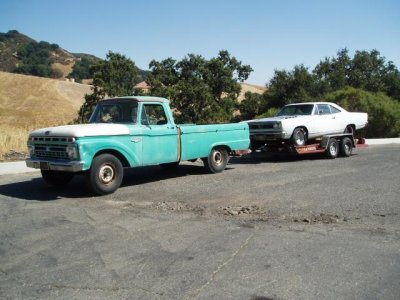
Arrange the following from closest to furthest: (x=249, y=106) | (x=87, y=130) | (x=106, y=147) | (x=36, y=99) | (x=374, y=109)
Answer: (x=87, y=130), (x=106, y=147), (x=374, y=109), (x=249, y=106), (x=36, y=99)

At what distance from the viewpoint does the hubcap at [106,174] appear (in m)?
8.12

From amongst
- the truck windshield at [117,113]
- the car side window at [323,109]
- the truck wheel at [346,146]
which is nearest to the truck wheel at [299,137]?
the car side window at [323,109]

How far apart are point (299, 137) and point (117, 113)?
20.4 ft

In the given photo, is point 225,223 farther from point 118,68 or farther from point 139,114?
point 118,68

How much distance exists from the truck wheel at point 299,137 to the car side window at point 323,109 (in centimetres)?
112

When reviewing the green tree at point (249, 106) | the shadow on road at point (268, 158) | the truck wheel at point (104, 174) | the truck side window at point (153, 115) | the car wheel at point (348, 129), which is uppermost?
the green tree at point (249, 106)

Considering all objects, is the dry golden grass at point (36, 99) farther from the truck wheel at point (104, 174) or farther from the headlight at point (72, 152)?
the headlight at point (72, 152)

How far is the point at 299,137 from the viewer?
1312 centimetres

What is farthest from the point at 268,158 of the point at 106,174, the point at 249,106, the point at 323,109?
the point at 249,106

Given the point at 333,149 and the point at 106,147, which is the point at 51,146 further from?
the point at 333,149

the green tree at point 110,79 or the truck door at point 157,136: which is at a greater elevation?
the green tree at point 110,79

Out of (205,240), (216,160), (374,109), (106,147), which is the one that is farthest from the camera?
(374,109)

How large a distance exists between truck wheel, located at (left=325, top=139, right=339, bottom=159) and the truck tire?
860 mm

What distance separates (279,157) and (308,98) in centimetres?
1372
